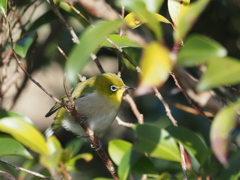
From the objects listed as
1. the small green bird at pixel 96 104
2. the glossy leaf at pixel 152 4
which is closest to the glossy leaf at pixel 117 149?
the glossy leaf at pixel 152 4

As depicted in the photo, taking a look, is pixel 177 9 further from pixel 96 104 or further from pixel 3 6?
pixel 96 104

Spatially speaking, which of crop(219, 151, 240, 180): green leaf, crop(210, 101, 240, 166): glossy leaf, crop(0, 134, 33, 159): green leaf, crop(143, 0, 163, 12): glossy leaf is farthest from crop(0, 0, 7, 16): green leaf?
crop(210, 101, 240, 166): glossy leaf

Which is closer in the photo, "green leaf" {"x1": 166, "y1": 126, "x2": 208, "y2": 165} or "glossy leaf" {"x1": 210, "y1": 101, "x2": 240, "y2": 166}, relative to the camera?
"glossy leaf" {"x1": 210, "y1": 101, "x2": 240, "y2": 166}

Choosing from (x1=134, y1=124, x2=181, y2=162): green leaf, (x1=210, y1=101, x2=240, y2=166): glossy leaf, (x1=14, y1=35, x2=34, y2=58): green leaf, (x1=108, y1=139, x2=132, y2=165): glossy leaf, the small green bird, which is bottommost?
the small green bird

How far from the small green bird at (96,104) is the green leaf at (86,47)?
2.04 metres

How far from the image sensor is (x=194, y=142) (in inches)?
58.9

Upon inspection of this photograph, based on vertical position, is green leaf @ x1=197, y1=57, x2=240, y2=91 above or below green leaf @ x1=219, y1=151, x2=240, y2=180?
above

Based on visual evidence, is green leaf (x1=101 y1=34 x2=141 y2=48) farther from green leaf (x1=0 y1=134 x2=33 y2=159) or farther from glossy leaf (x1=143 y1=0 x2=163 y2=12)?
glossy leaf (x1=143 y1=0 x2=163 y2=12)

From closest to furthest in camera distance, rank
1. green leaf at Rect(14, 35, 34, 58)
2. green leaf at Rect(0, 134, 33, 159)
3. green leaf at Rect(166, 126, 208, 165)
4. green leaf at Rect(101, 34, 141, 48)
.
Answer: green leaf at Rect(166, 126, 208, 165), green leaf at Rect(0, 134, 33, 159), green leaf at Rect(101, 34, 141, 48), green leaf at Rect(14, 35, 34, 58)

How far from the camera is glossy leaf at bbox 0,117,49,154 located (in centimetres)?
116

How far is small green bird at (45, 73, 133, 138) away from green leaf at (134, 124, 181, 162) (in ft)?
5.58

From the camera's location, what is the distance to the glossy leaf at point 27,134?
116 cm

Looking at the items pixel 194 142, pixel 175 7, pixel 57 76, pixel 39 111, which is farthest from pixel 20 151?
pixel 39 111

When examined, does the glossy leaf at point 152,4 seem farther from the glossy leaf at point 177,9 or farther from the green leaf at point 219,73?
the glossy leaf at point 177,9
